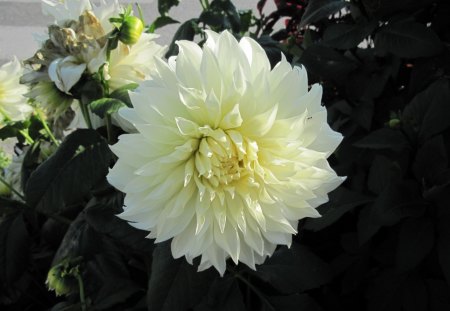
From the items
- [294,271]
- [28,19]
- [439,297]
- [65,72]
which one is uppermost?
[65,72]

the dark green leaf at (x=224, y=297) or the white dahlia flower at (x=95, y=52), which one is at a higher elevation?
the white dahlia flower at (x=95, y=52)

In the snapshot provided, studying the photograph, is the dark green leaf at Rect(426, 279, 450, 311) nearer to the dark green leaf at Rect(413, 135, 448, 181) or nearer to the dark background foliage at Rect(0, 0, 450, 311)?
the dark background foliage at Rect(0, 0, 450, 311)

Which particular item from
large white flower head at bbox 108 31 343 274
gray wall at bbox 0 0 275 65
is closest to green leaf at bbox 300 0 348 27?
large white flower head at bbox 108 31 343 274

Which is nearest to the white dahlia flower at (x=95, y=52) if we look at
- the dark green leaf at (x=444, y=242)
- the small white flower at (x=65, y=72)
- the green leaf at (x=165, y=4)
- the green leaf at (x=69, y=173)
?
the small white flower at (x=65, y=72)

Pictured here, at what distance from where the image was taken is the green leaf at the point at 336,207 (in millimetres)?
924

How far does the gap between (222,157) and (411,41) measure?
1.54 ft

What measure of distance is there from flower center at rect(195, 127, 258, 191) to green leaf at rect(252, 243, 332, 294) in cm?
30

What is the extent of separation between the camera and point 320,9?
104 cm

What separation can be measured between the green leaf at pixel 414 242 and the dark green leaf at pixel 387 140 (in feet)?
0.45

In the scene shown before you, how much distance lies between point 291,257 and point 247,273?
A: 12 cm

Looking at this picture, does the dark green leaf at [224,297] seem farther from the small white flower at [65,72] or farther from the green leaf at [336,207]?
the small white flower at [65,72]

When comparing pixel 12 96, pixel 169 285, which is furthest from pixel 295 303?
pixel 12 96

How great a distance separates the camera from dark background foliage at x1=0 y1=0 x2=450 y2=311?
91 centimetres

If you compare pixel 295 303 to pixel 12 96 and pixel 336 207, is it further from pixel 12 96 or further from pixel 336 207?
pixel 12 96
